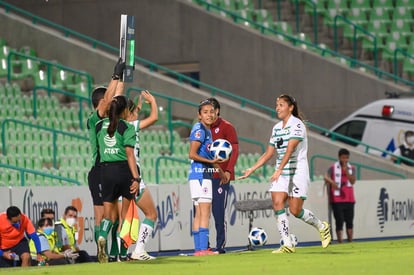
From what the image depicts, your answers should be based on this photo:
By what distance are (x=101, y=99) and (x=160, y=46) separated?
18.6m

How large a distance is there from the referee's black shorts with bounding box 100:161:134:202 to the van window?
16883 millimetres

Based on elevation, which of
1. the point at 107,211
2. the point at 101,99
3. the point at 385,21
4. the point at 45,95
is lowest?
the point at 107,211

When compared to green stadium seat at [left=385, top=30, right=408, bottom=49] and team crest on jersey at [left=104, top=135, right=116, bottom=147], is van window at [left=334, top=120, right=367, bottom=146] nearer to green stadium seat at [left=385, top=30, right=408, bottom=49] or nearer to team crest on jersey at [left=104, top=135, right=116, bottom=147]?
green stadium seat at [left=385, top=30, right=408, bottom=49]

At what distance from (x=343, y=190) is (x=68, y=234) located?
7.13 meters

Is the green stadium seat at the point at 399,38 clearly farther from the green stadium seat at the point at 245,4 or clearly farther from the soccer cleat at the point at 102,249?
the soccer cleat at the point at 102,249

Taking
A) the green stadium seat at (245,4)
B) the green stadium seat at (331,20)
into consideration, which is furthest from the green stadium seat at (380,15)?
the green stadium seat at (245,4)

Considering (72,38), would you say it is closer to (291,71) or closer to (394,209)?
(291,71)

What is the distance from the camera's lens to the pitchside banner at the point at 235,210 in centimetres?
2269

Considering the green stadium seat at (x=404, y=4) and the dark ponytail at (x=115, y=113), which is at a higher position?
the green stadium seat at (x=404, y=4)

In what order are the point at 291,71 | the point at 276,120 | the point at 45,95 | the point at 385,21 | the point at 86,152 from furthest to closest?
the point at 385,21
the point at 291,71
the point at 276,120
the point at 45,95
the point at 86,152

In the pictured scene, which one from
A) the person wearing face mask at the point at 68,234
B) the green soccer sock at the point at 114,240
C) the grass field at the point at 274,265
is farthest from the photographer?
the person wearing face mask at the point at 68,234

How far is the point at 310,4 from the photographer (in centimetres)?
3756

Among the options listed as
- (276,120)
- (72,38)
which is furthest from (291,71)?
(72,38)

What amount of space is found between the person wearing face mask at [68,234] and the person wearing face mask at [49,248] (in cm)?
13
